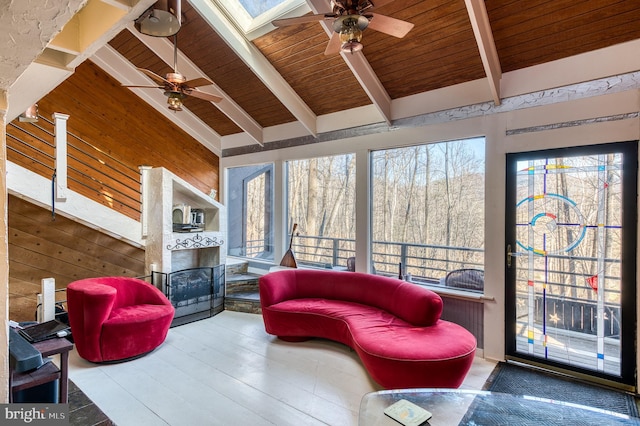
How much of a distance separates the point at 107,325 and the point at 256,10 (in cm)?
385

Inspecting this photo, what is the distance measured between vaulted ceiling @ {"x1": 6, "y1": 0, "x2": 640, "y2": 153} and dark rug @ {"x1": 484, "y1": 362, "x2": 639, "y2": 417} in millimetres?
2757

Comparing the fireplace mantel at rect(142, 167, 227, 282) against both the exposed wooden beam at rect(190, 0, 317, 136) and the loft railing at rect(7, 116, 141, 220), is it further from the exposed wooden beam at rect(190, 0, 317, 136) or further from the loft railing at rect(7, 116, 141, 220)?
the exposed wooden beam at rect(190, 0, 317, 136)

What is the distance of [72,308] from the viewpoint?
3.19m

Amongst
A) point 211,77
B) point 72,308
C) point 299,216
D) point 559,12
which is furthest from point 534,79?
point 72,308

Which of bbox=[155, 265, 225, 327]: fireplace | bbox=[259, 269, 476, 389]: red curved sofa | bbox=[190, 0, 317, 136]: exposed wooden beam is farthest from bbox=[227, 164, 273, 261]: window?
bbox=[259, 269, 476, 389]: red curved sofa

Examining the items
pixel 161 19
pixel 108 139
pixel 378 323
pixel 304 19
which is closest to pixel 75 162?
pixel 108 139

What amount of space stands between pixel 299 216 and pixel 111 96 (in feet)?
12.2

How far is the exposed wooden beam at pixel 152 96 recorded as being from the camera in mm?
5211

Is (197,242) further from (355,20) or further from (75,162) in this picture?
(355,20)

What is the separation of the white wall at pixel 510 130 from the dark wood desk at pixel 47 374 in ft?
11.2

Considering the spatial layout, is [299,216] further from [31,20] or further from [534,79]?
[31,20]

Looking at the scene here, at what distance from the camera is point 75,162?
16.6ft

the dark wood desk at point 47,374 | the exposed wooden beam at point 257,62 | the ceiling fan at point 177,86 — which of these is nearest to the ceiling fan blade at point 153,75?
the ceiling fan at point 177,86

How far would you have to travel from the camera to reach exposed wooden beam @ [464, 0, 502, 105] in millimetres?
2846
